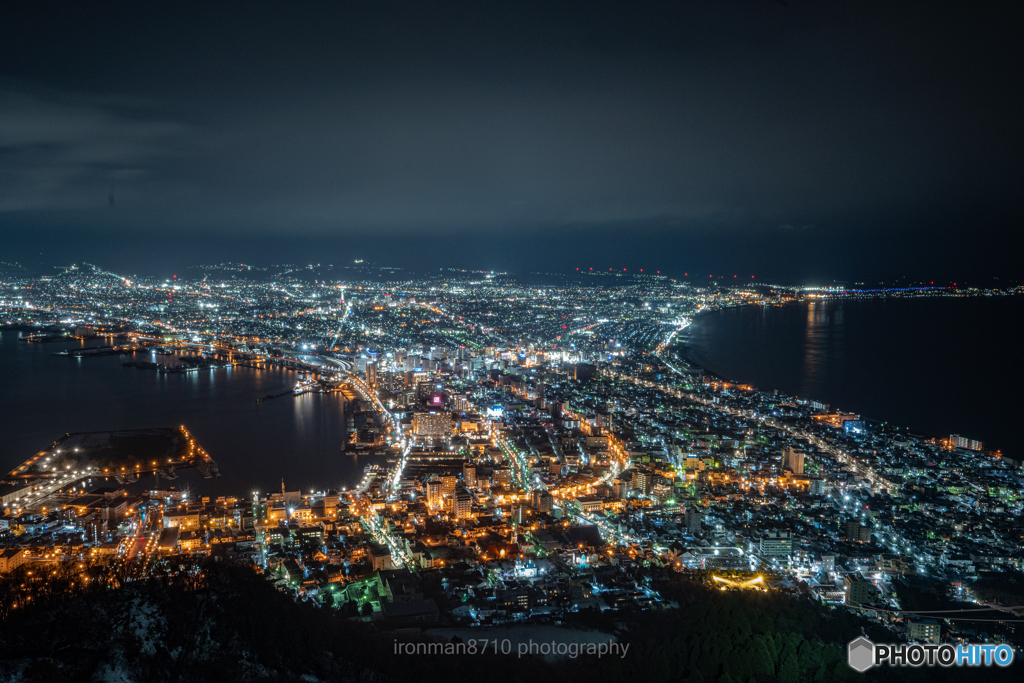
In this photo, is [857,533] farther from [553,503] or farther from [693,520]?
[553,503]

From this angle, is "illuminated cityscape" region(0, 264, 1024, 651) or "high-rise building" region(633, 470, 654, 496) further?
"high-rise building" region(633, 470, 654, 496)

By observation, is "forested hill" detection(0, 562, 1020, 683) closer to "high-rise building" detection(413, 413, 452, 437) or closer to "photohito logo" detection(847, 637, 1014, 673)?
"photohito logo" detection(847, 637, 1014, 673)

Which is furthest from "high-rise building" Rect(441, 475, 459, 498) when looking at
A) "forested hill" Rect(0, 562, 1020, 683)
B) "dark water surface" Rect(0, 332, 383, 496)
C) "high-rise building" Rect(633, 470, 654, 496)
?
"forested hill" Rect(0, 562, 1020, 683)

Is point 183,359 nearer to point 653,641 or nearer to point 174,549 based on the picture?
point 174,549

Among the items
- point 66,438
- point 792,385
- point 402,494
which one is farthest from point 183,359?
point 792,385

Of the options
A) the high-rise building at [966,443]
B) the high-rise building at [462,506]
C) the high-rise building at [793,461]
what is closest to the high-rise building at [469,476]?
the high-rise building at [462,506]

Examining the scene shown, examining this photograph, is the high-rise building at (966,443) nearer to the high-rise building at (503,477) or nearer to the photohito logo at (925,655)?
the photohito logo at (925,655)

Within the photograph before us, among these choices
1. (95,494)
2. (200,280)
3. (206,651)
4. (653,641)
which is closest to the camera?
(206,651)
